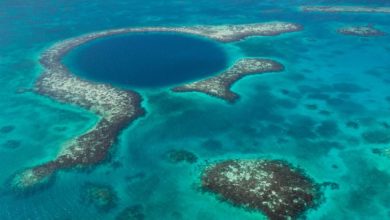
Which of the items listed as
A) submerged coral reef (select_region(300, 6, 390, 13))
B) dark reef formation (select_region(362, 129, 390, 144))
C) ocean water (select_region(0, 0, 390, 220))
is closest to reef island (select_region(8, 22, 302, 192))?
ocean water (select_region(0, 0, 390, 220))

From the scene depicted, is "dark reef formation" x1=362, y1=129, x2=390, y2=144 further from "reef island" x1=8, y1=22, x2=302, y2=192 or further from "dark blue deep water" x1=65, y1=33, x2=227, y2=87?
"dark blue deep water" x1=65, y1=33, x2=227, y2=87

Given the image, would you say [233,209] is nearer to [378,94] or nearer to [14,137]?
[14,137]

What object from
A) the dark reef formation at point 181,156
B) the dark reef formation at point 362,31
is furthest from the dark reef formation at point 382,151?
the dark reef formation at point 362,31

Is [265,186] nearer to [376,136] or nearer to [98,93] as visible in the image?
[376,136]

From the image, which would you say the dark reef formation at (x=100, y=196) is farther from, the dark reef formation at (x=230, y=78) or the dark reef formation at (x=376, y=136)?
the dark reef formation at (x=376, y=136)

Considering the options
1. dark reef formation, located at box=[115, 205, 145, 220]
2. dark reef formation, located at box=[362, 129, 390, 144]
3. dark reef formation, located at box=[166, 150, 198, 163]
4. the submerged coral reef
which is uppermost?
the submerged coral reef

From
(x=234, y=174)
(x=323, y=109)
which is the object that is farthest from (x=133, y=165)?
(x=323, y=109)
